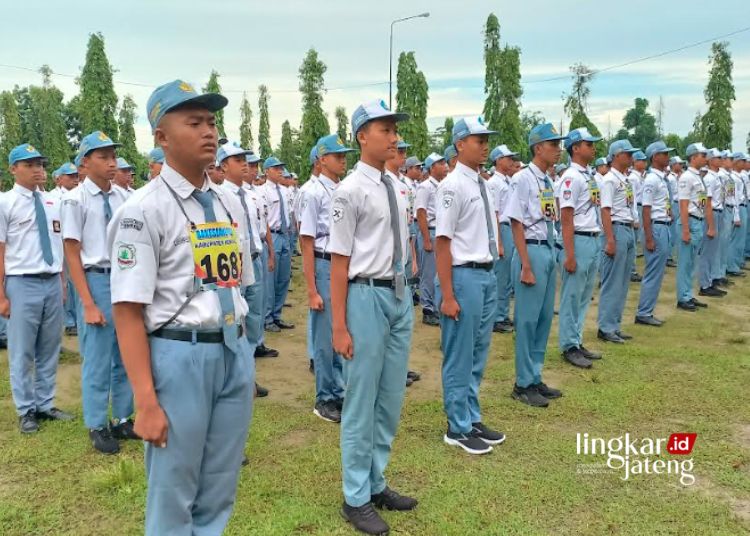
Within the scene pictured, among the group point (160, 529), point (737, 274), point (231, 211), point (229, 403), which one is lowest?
point (737, 274)

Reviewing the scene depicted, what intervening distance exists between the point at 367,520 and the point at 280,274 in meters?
5.96

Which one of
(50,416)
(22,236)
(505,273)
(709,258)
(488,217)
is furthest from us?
(709,258)

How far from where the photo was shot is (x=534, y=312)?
210 inches

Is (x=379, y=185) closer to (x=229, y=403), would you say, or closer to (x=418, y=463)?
(x=229, y=403)

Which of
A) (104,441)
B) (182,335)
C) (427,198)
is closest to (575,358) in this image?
(427,198)

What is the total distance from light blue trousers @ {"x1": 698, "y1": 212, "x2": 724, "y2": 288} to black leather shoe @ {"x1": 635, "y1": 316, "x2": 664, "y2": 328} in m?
2.92

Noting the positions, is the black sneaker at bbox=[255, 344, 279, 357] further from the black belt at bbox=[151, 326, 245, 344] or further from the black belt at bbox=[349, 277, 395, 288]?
the black belt at bbox=[151, 326, 245, 344]

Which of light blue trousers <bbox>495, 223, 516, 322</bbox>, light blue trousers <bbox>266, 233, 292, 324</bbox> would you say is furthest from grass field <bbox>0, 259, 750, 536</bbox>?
light blue trousers <bbox>266, 233, 292, 324</bbox>

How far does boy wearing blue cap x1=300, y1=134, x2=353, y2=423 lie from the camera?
5.17 m

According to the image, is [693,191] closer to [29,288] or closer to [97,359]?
[97,359]

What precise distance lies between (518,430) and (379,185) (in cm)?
253

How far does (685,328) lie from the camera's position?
8.23 metres

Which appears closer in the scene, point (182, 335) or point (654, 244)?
point (182, 335)

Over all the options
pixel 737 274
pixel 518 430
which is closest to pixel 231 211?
pixel 518 430
